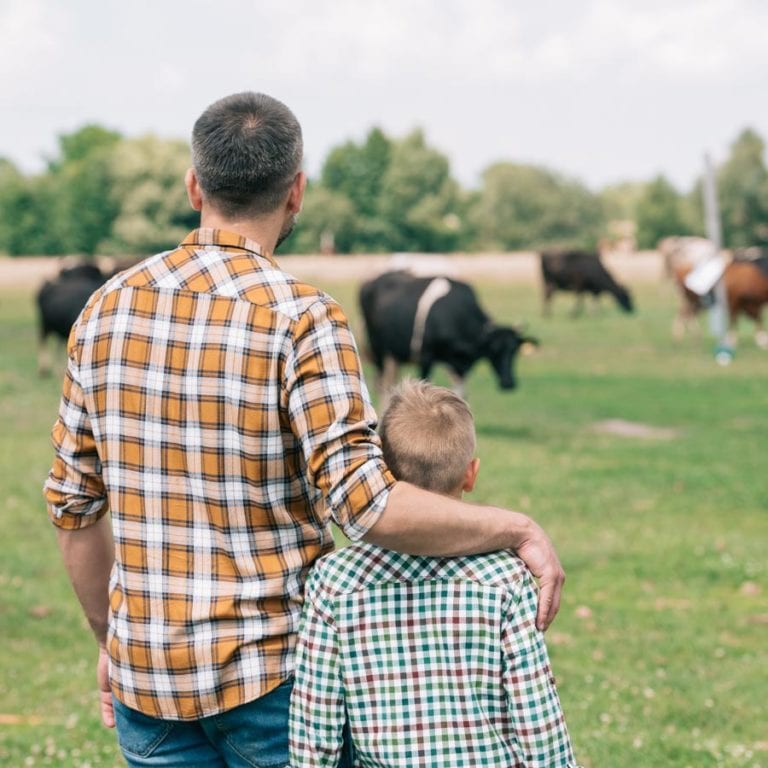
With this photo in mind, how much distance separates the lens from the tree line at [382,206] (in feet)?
287

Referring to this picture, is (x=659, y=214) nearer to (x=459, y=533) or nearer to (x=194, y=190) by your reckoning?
(x=194, y=190)

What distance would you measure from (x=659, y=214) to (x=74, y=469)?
322ft

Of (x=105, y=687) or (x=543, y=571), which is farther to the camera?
(x=105, y=687)

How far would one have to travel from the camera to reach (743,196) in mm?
88938

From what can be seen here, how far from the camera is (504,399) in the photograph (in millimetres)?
19484

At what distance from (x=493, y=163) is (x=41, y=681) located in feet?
425

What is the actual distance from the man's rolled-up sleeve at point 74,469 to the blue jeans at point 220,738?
0.43 m

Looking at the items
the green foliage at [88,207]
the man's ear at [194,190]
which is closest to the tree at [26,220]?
the green foliage at [88,207]

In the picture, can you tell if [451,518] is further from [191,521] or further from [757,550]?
[757,550]

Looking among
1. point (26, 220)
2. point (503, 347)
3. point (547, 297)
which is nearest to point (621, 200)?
point (26, 220)

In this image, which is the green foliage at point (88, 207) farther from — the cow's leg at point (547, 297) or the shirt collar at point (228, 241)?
the shirt collar at point (228, 241)

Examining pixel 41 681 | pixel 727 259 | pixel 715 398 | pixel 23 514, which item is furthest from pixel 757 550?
pixel 727 259

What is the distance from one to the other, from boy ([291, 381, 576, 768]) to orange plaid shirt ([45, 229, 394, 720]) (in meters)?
0.09

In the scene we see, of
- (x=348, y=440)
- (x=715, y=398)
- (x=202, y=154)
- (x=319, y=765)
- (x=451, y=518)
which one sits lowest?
(x=715, y=398)
